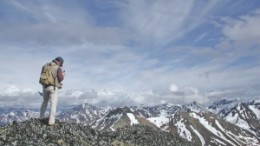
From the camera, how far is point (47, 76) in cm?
2794

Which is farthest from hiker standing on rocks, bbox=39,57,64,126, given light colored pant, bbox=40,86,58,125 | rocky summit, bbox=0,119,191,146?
rocky summit, bbox=0,119,191,146

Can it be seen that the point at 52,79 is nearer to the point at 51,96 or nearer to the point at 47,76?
the point at 47,76

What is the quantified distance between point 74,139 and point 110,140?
6020 millimetres

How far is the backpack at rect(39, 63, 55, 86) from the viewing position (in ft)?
91.4

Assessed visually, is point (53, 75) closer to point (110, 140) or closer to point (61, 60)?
point (61, 60)

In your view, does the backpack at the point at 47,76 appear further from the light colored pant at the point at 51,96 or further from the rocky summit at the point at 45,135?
the rocky summit at the point at 45,135

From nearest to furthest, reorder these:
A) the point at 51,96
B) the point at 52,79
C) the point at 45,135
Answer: the point at 52,79
the point at 51,96
the point at 45,135

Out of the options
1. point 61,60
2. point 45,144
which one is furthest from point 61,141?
point 61,60

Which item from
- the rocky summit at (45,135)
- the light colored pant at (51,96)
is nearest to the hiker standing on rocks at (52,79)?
the light colored pant at (51,96)

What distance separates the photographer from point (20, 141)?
90.3 feet

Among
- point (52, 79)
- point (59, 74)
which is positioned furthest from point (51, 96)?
point (59, 74)

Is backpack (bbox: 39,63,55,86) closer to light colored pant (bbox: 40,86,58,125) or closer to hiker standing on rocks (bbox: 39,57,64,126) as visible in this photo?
hiker standing on rocks (bbox: 39,57,64,126)

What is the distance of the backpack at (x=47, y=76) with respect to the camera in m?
27.9

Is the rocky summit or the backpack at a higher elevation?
the backpack
